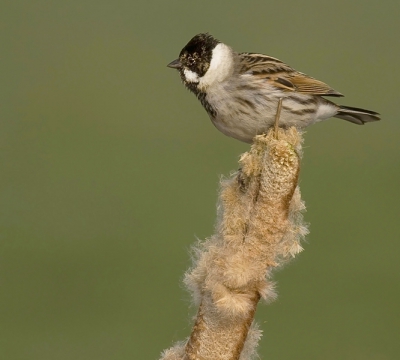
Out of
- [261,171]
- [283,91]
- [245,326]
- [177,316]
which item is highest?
[283,91]

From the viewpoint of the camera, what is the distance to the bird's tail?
4.24m

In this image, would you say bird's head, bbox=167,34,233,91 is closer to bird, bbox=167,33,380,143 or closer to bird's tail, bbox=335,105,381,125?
bird, bbox=167,33,380,143

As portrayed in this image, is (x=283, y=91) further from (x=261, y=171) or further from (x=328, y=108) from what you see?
(x=261, y=171)

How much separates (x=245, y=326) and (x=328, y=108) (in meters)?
1.87

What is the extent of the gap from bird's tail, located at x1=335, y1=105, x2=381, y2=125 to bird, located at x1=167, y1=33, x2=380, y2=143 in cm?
13

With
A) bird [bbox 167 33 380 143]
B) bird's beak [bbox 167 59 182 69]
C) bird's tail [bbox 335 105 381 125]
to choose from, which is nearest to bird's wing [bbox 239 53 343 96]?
bird [bbox 167 33 380 143]

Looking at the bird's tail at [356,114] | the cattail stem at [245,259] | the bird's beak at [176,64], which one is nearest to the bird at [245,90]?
the bird's beak at [176,64]

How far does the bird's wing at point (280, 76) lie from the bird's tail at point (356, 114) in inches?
6.0

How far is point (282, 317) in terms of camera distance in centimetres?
649

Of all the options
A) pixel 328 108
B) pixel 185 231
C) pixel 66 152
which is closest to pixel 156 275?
pixel 185 231

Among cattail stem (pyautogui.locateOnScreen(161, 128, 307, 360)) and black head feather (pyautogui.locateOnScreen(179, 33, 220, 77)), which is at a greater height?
black head feather (pyautogui.locateOnScreen(179, 33, 220, 77))

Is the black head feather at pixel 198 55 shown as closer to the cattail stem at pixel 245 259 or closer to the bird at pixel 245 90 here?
the bird at pixel 245 90

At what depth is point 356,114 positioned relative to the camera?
170 inches

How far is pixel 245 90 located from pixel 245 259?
4.81 ft
